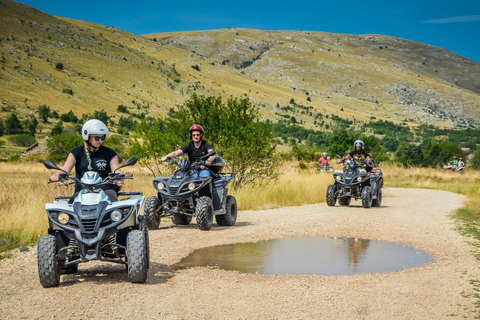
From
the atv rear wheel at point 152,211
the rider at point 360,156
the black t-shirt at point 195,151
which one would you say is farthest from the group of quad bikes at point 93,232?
the rider at point 360,156

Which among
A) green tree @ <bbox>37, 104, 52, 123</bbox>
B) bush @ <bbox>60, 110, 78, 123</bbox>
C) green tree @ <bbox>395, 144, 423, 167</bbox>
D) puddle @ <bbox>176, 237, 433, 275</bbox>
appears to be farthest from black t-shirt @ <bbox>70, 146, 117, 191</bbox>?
bush @ <bbox>60, 110, 78, 123</bbox>

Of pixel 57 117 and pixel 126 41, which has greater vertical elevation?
pixel 126 41

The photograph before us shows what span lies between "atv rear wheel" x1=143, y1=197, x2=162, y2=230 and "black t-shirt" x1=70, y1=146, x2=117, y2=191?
458 centimetres

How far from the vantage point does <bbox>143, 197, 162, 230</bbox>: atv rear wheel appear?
13.0 meters

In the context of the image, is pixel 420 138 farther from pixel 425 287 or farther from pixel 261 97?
pixel 425 287

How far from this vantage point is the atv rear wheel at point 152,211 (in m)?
13.0

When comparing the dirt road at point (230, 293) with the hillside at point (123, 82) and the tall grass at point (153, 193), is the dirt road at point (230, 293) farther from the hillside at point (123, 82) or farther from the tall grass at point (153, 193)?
the hillside at point (123, 82)

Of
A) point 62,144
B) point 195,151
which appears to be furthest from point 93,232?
point 62,144

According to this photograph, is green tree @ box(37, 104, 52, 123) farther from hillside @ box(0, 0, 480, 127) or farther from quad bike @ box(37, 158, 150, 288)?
A: quad bike @ box(37, 158, 150, 288)

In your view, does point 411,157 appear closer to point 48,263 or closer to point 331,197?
point 331,197

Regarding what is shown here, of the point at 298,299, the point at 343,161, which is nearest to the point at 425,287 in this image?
the point at 298,299

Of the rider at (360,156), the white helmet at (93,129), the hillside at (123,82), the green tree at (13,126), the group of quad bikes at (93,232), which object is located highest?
the hillside at (123,82)

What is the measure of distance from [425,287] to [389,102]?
619ft

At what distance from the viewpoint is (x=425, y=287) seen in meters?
7.84
